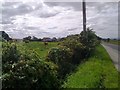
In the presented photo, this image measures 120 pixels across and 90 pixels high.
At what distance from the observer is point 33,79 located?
34.0 feet

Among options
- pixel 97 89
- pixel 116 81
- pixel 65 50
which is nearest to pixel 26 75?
pixel 97 89

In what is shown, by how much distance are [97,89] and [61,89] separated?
1.39m

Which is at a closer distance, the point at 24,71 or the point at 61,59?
the point at 24,71

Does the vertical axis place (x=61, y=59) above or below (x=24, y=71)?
below

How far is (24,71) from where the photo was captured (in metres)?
10.4

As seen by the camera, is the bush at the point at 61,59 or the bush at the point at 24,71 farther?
the bush at the point at 61,59

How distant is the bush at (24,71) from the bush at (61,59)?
365 centimetres

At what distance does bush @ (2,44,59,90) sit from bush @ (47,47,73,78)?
3.65 m

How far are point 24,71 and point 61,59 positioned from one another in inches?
233

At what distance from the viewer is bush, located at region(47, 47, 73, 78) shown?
51.2 feet

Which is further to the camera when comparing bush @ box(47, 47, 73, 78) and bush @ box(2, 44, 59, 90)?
bush @ box(47, 47, 73, 78)

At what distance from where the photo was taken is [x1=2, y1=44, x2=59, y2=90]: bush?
10.1 metres

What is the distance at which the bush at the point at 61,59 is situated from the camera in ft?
51.2

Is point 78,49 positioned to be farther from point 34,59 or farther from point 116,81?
point 34,59
